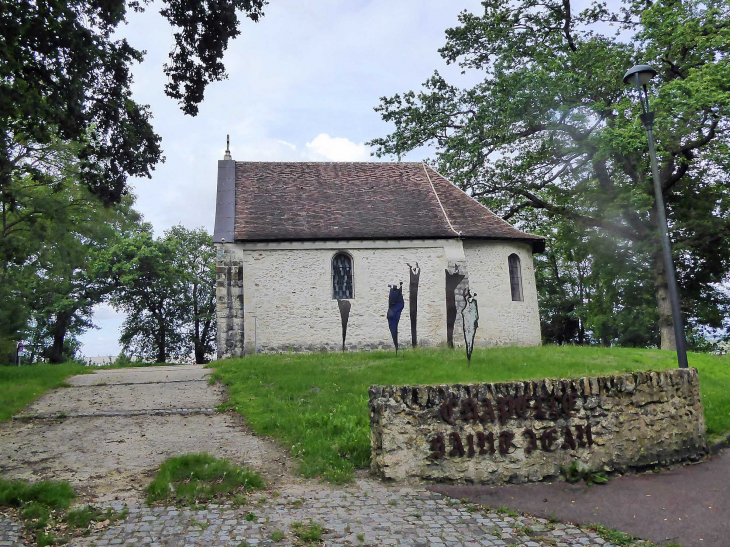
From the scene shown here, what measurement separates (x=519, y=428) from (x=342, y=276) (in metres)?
14.0

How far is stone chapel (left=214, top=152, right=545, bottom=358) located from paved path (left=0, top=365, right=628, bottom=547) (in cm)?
941

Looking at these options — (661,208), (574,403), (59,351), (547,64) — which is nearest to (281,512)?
(574,403)

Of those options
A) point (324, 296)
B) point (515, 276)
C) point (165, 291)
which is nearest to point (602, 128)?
point (515, 276)

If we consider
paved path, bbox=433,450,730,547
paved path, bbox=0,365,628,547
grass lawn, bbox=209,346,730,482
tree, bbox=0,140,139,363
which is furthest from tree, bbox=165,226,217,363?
paved path, bbox=433,450,730,547

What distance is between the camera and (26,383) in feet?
45.4

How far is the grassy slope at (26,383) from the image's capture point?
1129cm

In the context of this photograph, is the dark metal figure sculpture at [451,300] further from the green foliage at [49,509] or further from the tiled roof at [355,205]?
the green foliage at [49,509]

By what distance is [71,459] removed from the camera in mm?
7469

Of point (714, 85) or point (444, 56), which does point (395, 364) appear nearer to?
point (714, 85)

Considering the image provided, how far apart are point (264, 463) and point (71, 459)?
2595 millimetres

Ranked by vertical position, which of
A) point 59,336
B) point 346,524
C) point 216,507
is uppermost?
point 59,336

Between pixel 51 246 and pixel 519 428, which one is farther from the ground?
pixel 51 246

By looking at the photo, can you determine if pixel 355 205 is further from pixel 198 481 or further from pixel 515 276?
pixel 198 481

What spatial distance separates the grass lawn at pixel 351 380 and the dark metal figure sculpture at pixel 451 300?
3.56 metres
